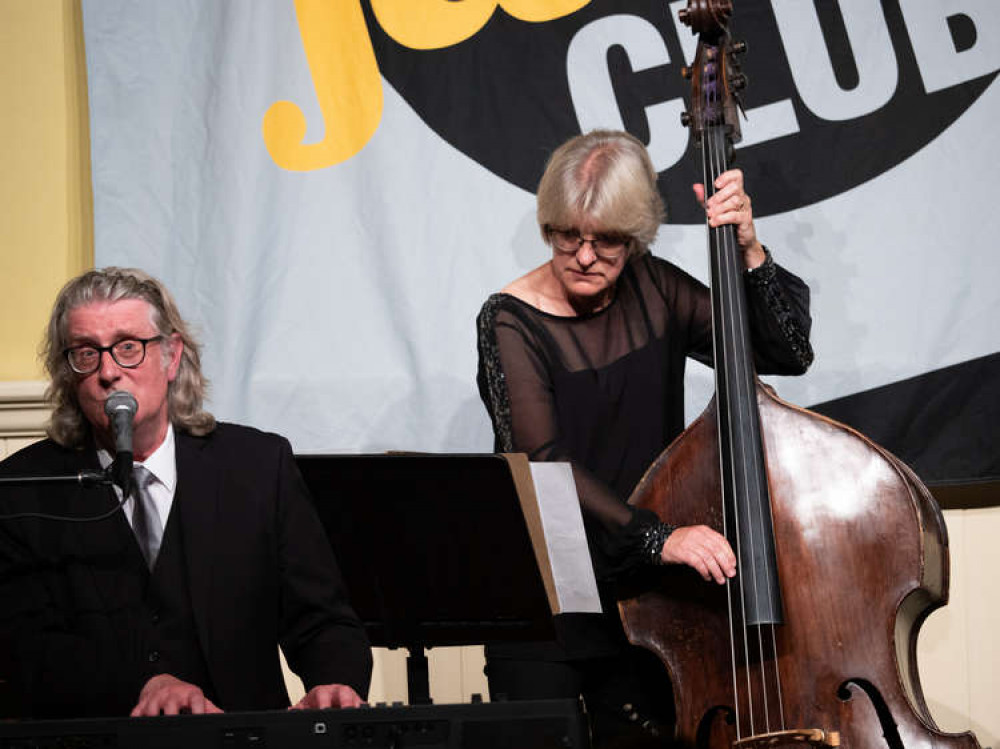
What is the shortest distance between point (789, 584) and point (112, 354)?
1134 mm

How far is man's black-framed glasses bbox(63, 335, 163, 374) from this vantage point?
2.03 meters

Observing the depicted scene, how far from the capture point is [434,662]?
10.0 ft

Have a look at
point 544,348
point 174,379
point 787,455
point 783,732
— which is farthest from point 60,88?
point 783,732

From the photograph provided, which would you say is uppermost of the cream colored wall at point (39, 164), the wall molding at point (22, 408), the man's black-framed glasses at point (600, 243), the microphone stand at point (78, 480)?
the cream colored wall at point (39, 164)

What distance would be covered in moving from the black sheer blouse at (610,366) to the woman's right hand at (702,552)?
0.68 ft

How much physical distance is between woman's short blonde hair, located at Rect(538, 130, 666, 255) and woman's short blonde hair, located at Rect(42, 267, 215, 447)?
719 millimetres

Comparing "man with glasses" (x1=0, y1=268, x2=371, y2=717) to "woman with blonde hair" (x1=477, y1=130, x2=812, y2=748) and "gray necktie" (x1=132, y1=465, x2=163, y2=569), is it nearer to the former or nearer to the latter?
"gray necktie" (x1=132, y1=465, x2=163, y2=569)

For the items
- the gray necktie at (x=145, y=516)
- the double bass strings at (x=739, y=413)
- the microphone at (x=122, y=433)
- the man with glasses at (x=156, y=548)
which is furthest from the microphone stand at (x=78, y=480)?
the double bass strings at (x=739, y=413)

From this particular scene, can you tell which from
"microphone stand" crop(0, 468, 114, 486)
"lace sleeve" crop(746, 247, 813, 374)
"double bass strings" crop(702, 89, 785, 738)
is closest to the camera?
"microphone stand" crop(0, 468, 114, 486)

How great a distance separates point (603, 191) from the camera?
2404mm

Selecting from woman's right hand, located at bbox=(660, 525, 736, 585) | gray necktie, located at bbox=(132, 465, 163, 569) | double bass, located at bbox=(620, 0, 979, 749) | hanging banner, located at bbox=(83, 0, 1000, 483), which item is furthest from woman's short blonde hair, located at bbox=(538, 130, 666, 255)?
gray necktie, located at bbox=(132, 465, 163, 569)

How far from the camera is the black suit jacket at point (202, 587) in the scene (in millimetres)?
1893

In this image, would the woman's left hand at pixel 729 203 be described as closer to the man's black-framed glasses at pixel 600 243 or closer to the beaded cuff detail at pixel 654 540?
the man's black-framed glasses at pixel 600 243

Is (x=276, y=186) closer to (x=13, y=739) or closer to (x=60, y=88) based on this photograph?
(x=60, y=88)
